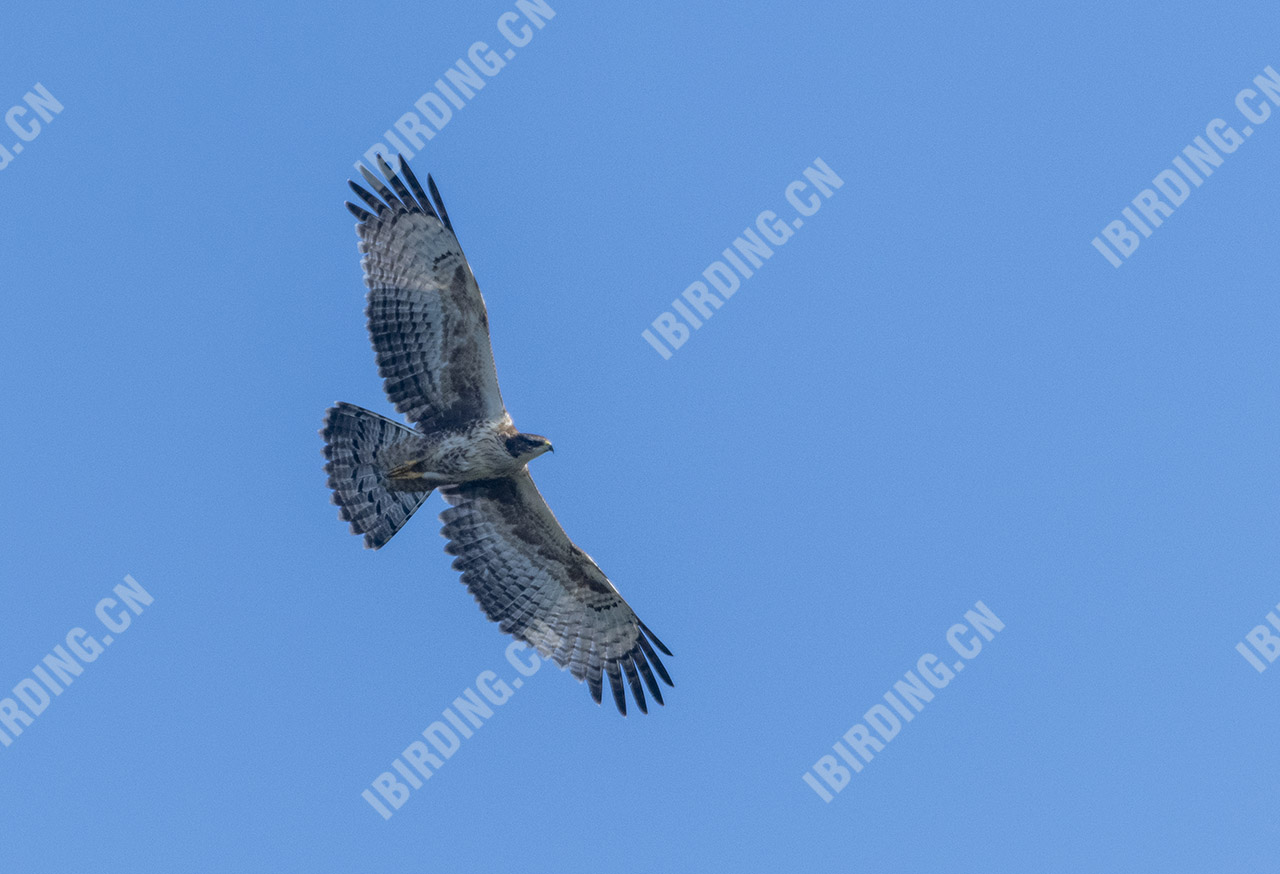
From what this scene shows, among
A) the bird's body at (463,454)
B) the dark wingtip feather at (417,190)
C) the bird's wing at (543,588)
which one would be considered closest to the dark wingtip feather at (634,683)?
the bird's wing at (543,588)

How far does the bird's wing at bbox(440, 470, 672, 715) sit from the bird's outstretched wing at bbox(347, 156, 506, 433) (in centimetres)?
101

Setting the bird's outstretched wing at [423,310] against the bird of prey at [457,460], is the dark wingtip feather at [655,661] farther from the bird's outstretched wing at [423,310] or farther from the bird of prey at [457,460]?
the bird's outstretched wing at [423,310]

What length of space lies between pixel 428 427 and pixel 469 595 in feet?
6.09

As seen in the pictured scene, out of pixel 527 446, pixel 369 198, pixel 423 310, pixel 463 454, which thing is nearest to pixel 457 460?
pixel 463 454

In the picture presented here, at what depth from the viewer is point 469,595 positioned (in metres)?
16.5

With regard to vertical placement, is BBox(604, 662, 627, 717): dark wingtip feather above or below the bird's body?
below

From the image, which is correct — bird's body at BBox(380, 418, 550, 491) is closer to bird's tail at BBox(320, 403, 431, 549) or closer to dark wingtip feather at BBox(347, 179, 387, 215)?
bird's tail at BBox(320, 403, 431, 549)

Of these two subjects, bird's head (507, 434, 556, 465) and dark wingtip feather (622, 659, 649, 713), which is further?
dark wingtip feather (622, 659, 649, 713)

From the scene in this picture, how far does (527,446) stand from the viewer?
15.4m

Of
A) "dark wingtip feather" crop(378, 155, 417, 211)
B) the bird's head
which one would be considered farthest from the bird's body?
"dark wingtip feather" crop(378, 155, 417, 211)

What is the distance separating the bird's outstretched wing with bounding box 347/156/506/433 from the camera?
50.7 feet

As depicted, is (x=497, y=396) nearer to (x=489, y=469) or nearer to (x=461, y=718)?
(x=489, y=469)

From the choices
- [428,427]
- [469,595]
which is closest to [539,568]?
[469,595]

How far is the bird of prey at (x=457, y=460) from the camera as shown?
1550 centimetres
